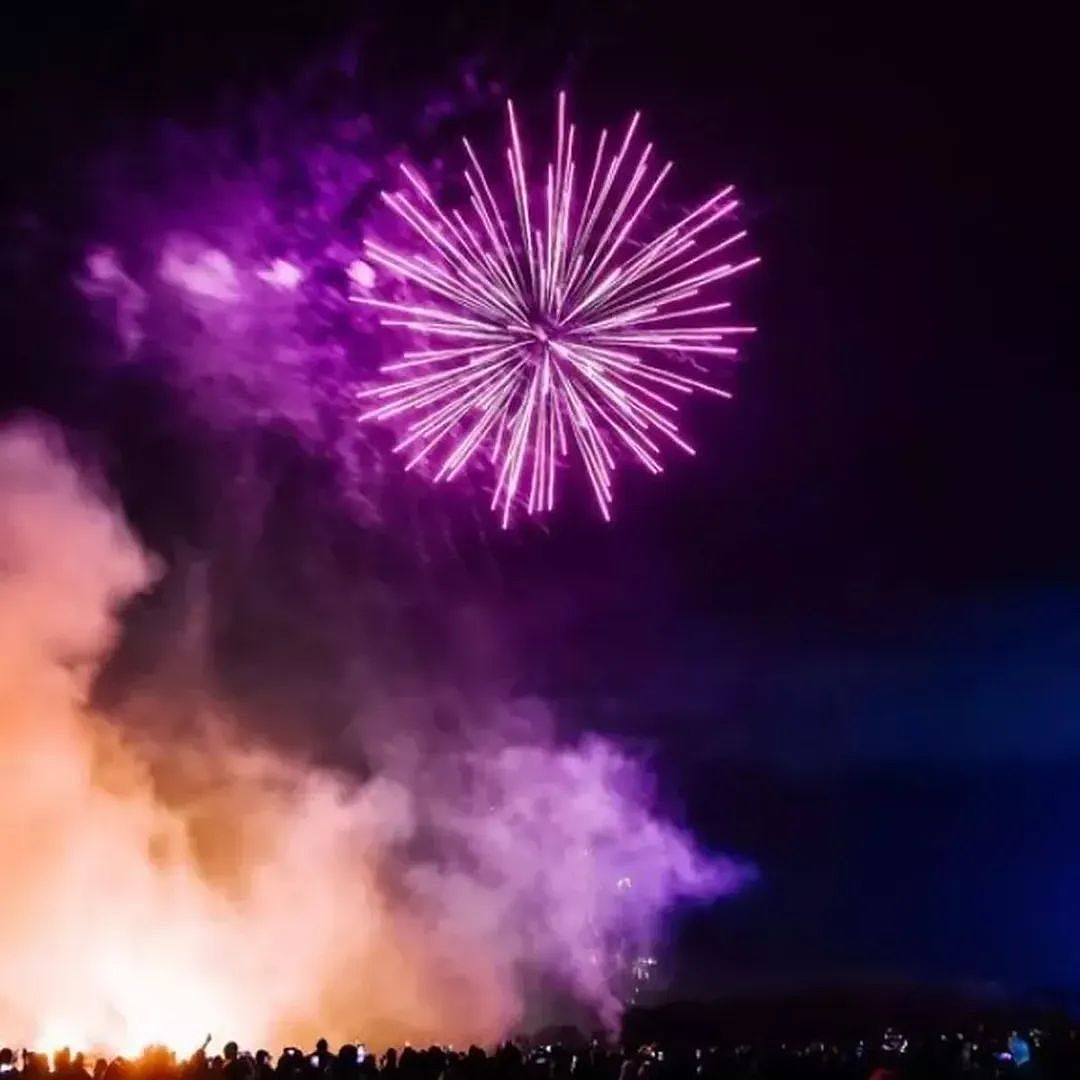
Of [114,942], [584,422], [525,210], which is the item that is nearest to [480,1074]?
[584,422]

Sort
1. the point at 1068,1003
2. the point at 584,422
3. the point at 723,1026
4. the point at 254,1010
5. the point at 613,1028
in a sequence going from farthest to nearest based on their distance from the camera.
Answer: the point at 723,1026
the point at 1068,1003
the point at 613,1028
the point at 254,1010
the point at 584,422

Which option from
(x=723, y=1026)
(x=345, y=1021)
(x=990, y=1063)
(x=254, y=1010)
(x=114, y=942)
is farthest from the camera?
(x=723, y=1026)

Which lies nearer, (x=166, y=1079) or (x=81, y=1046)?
(x=166, y=1079)

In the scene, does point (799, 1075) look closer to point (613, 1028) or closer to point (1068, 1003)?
point (613, 1028)

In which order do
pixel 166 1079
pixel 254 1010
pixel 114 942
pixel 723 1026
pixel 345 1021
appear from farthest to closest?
pixel 723 1026 → pixel 345 1021 → pixel 254 1010 → pixel 114 942 → pixel 166 1079

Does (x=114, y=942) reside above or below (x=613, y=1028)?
below

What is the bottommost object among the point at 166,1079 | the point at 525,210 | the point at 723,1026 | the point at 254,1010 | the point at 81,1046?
the point at 166,1079

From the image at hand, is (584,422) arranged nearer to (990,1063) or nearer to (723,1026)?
(990,1063)

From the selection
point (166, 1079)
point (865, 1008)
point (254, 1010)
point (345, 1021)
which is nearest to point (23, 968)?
point (254, 1010)

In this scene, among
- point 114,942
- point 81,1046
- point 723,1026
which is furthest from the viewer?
point 723,1026
